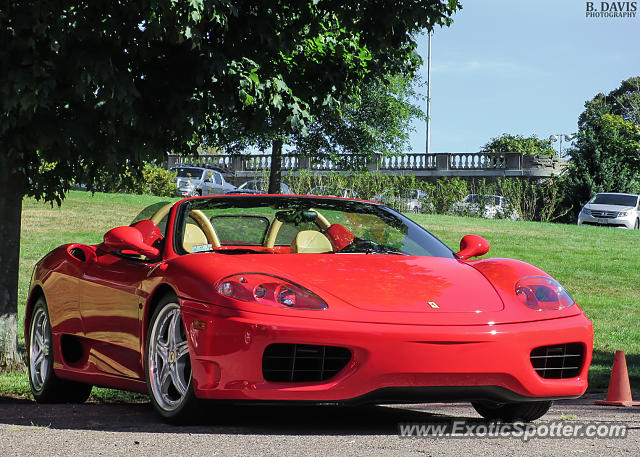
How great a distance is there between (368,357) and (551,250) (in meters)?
18.7

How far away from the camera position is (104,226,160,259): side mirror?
6.04m

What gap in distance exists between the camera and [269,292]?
5.22m

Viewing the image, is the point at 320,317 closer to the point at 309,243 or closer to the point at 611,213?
the point at 309,243

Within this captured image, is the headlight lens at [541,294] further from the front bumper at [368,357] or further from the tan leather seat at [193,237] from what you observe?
the tan leather seat at [193,237]

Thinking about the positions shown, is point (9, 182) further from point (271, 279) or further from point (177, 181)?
point (177, 181)

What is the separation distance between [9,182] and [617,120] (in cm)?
4853

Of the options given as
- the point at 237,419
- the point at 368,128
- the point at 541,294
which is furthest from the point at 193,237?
the point at 368,128

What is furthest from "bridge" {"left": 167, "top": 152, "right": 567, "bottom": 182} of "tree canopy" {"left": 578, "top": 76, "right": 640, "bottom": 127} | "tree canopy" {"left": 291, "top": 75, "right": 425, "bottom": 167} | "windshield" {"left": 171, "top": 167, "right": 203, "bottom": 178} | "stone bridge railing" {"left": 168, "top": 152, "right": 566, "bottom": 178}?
"tree canopy" {"left": 578, "top": 76, "right": 640, "bottom": 127}

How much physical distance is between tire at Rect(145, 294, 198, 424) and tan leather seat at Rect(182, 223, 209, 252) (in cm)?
66

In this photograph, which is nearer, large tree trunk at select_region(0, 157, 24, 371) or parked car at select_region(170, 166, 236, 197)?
large tree trunk at select_region(0, 157, 24, 371)

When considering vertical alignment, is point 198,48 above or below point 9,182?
above

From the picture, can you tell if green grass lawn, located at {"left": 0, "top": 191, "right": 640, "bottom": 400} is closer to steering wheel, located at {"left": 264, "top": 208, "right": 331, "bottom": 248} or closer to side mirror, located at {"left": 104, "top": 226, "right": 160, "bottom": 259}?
steering wheel, located at {"left": 264, "top": 208, "right": 331, "bottom": 248}

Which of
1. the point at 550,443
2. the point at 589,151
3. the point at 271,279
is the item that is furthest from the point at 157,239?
the point at 589,151

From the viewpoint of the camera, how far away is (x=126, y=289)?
621 cm
